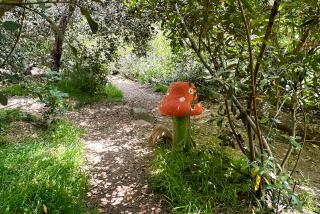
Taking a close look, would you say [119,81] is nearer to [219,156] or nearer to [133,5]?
[133,5]

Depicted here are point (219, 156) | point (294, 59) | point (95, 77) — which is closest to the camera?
point (294, 59)

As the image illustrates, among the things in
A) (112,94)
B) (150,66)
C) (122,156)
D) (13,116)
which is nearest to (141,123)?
(122,156)

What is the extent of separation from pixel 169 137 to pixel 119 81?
7.59 metres

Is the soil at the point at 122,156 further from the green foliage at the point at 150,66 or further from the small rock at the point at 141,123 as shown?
the green foliage at the point at 150,66

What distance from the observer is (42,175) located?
11.7ft

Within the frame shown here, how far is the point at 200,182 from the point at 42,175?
5.33ft

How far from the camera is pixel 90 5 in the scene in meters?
7.47

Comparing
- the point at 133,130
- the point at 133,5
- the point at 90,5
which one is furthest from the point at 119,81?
the point at 133,5

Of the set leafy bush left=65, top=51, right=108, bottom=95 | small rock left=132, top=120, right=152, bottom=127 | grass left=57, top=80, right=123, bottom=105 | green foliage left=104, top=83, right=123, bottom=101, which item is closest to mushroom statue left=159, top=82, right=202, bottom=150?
small rock left=132, top=120, right=152, bottom=127

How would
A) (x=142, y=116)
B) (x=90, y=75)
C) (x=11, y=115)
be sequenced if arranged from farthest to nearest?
(x=90, y=75)
(x=142, y=116)
(x=11, y=115)

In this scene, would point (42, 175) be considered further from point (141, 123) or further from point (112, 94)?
point (112, 94)

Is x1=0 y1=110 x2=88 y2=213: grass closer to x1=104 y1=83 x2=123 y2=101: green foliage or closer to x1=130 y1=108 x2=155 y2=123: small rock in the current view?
x1=130 y1=108 x2=155 y2=123: small rock

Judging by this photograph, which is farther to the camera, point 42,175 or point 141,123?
point 141,123

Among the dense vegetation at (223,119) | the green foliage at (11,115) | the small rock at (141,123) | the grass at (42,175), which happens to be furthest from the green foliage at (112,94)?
the grass at (42,175)
